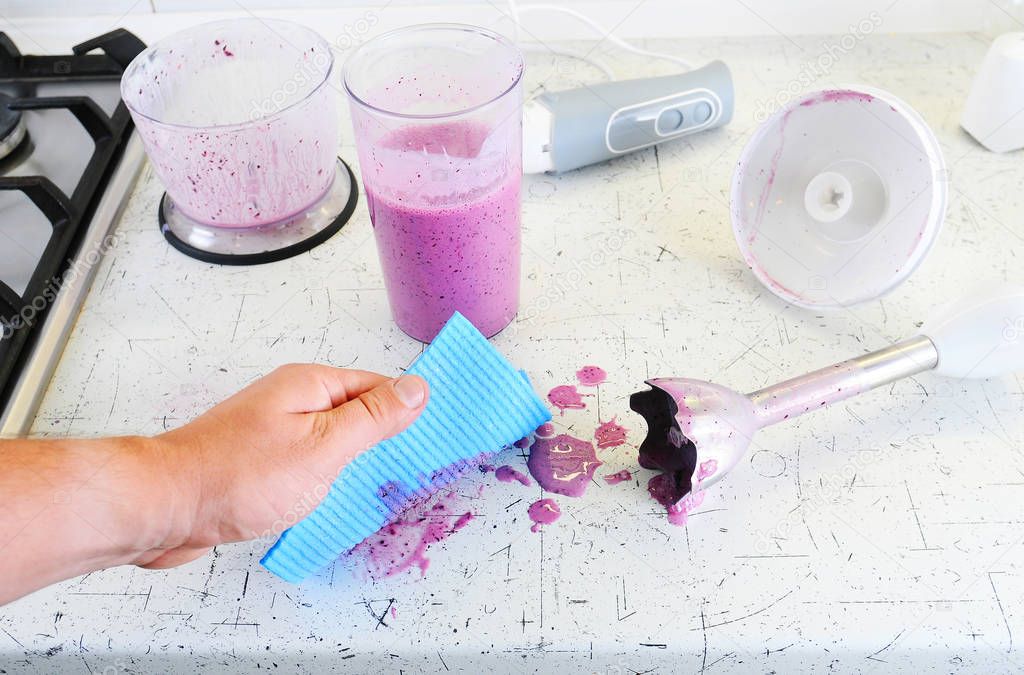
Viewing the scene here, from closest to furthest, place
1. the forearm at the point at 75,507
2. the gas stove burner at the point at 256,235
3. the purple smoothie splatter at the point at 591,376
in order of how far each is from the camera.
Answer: the forearm at the point at 75,507
the purple smoothie splatter at the point at 591,376
the gas stove burner at the point at 256,235

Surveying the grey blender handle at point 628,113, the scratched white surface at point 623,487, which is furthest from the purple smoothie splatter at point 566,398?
the grey blender handle at point 628,113

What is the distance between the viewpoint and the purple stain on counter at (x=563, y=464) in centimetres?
64

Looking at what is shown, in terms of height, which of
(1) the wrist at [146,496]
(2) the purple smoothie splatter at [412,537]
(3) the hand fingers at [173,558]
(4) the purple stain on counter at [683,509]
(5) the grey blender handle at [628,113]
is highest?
(1) the wrist at [146,496]

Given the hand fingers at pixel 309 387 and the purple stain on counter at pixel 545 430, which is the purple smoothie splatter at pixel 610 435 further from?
the hand fingers at pixel 309 387

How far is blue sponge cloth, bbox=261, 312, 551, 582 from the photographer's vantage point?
1.97ft

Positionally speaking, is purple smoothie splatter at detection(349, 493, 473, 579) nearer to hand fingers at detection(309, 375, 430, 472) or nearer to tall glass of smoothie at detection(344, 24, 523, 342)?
hand fingers at detection(309, 375, 430, 472)

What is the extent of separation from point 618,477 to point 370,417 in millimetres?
202

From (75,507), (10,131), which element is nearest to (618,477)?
(75,507)

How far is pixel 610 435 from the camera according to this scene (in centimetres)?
A: 67

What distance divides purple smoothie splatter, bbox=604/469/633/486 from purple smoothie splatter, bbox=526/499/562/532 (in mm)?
46

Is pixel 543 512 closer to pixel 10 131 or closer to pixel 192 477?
pixel 192 477

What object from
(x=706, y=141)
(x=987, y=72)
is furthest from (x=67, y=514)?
(x=987, y=72)

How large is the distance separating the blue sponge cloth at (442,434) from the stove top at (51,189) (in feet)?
1.00

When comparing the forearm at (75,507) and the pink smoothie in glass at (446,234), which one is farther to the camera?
the pink smoothie in glass at (446,234)
